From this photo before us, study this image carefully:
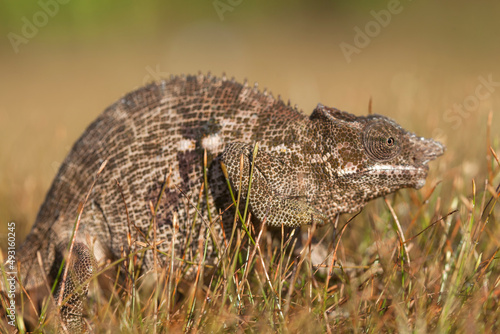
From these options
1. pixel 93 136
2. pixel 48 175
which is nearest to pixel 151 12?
pixel 48 175

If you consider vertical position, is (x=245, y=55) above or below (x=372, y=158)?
above

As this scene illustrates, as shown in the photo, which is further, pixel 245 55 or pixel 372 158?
pixel 245 55

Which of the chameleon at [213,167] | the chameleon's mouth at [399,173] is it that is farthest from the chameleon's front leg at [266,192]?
the chameleon's mouth at [399,173]

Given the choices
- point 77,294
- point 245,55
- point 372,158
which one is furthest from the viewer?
point 245,55

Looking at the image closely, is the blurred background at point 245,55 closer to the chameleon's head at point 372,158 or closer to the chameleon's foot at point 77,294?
the chameleon's head at point 372,158

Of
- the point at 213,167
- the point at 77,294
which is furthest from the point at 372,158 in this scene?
the point at 77,294

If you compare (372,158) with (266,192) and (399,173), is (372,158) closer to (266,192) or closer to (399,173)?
(399,173)

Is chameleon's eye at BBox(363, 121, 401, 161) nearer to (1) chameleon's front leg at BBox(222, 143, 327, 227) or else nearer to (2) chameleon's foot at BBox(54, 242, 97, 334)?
(1) chameleon's front leg at BBox(222, 143, 327, 227)

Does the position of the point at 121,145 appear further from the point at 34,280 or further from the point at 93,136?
the point at 34,280
